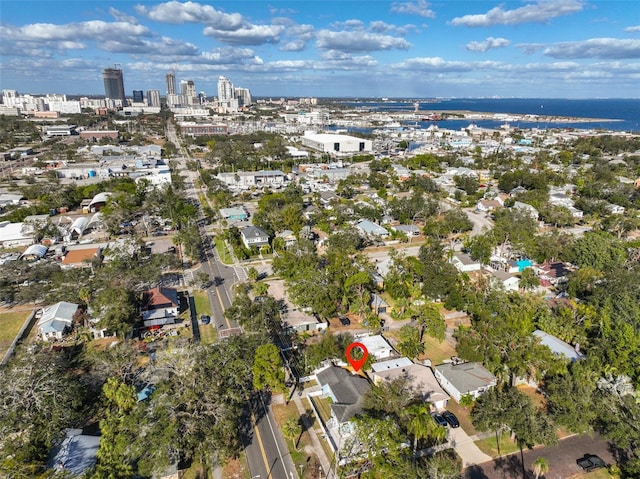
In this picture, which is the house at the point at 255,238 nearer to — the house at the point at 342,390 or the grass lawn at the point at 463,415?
the house at the point at 342,390

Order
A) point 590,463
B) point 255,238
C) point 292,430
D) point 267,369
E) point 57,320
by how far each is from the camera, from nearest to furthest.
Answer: point 590,463, point 292,430, point 267,369, point 57,320, point 255,238

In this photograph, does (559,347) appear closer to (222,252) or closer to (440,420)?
(440,420)

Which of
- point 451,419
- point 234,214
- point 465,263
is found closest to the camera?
point 451,419

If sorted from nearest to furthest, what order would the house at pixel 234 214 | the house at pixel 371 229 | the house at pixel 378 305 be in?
1. the house at pixel 378 305
2. the house at pixel 371 229
3. the house at pixel 234 214

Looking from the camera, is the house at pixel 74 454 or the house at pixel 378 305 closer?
the house at pixel 74 454

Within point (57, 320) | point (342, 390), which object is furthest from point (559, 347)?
point (57, 320)

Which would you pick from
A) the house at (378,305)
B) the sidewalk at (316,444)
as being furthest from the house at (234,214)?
the sidewalk at (316,444)

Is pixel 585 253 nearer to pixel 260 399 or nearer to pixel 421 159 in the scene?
pixel 260 399
